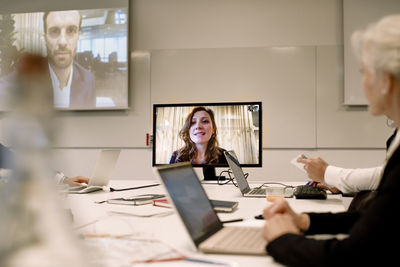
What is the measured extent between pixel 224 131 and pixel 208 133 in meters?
0.10

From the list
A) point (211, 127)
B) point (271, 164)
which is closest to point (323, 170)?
point (211, 127)

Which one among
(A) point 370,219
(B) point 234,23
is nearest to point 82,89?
(B) point 234,23

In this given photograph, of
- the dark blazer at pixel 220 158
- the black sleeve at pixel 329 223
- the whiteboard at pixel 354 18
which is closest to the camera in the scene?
the black sleeve at pixel 329 223

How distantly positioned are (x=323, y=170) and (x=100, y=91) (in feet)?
9.46

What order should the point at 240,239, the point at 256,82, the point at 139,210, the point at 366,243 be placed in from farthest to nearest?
the point at 256,82 → the point at 139,210 → the point at 240,239 → the point at 366,243

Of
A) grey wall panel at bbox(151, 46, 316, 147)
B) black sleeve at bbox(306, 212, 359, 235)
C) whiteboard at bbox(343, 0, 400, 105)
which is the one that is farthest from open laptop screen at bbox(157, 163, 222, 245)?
whiteboard at bbox(343, 0, 400, 105)

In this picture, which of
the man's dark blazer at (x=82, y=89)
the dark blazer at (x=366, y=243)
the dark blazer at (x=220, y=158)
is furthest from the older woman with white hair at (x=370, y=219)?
the man's dark blazer at (x=82, y=89)

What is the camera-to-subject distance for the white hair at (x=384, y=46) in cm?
86

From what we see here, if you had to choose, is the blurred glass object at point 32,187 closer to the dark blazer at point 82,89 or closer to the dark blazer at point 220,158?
the dark blazer at point 220,158

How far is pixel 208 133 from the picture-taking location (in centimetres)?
255

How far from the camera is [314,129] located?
394 cm

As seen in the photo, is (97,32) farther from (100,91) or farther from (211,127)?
(211,127)

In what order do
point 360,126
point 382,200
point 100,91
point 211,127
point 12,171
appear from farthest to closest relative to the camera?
point 100,91
point 360,126
point 211,127
point 382,200
point 12,171

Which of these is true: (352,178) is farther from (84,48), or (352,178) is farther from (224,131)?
(84,48)
